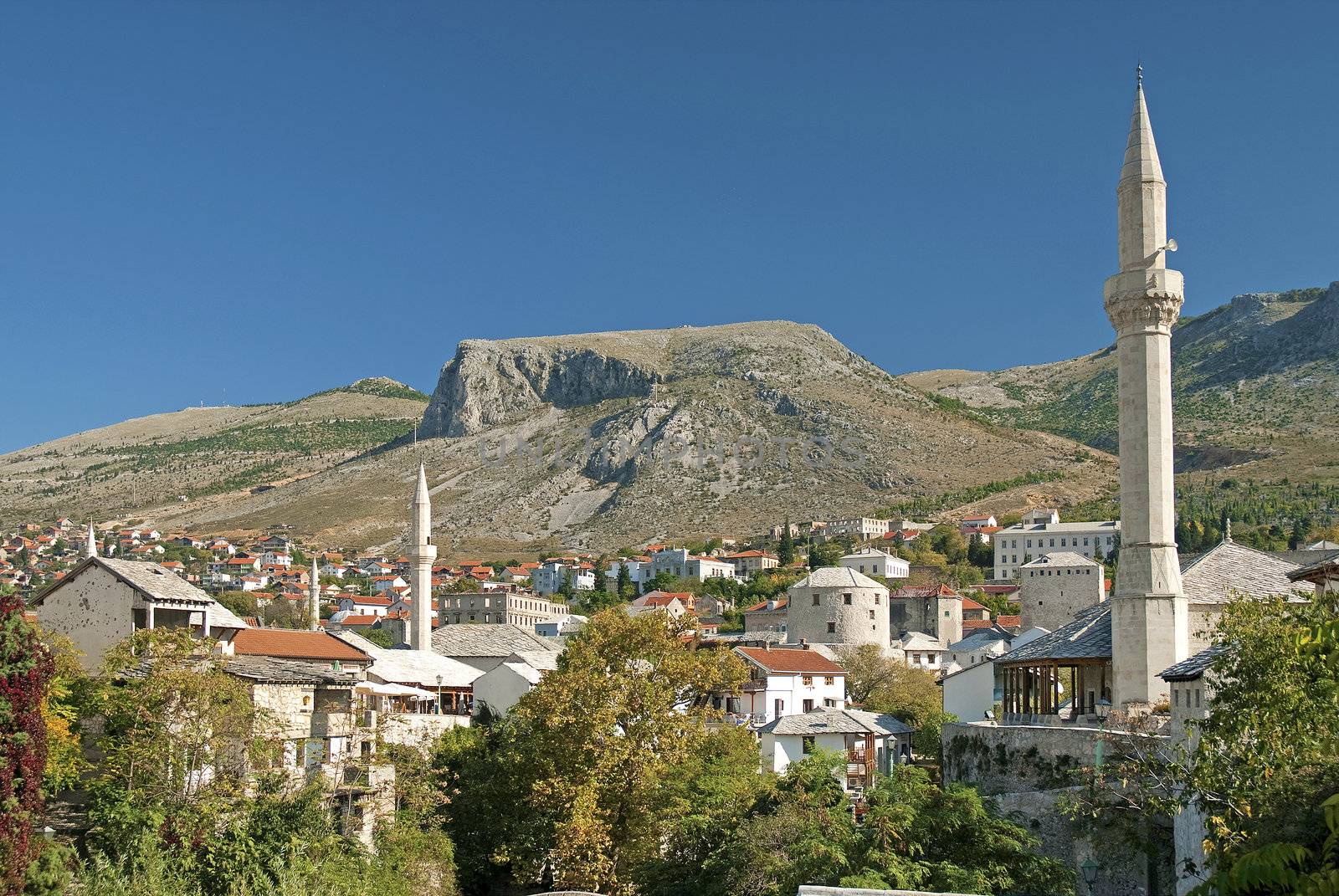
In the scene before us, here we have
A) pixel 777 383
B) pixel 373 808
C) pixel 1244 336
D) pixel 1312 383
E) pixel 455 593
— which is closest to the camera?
pixel 373 808

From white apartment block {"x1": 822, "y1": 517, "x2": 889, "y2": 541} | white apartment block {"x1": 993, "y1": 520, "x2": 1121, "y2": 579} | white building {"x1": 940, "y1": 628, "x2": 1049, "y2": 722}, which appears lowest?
white building {"x1": 940, "y1": 628, "x2": 1049, "y2": 722}

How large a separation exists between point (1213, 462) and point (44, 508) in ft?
523

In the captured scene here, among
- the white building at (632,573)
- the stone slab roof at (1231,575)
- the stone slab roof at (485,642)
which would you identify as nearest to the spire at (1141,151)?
the stone slab roof at (1231,575)

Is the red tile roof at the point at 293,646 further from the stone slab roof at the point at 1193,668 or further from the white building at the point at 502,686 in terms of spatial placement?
the stone slab roof at the point at 1193,668

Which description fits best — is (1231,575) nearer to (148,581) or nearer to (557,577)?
(148,581)

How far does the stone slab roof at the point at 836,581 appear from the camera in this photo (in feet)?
232

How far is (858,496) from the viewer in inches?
5709

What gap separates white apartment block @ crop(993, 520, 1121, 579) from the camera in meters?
111

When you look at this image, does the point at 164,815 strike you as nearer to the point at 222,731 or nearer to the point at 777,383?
the point at 222,731

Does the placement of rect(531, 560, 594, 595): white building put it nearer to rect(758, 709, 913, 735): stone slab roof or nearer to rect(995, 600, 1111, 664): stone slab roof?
rect(758, 709, 913, 735): stone slab roof

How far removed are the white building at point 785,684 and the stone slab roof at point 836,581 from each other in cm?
1332

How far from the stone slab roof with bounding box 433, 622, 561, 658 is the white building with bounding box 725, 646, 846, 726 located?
353 inches

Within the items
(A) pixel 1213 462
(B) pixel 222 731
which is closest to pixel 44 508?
(A) pixel 1213 462

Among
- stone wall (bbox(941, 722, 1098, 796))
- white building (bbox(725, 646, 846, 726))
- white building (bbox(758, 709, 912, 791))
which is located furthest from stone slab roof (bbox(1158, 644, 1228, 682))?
white building (bbox(725, 646, 846, 726))
